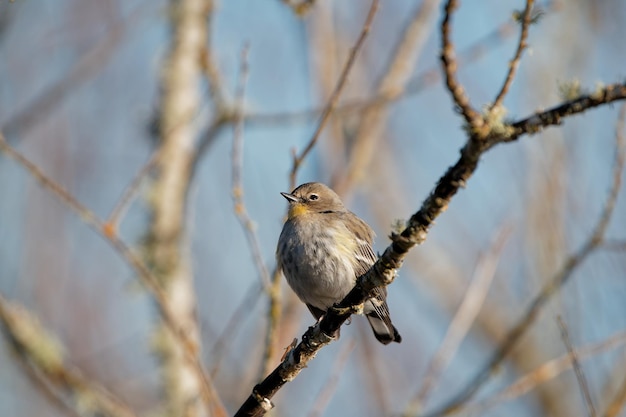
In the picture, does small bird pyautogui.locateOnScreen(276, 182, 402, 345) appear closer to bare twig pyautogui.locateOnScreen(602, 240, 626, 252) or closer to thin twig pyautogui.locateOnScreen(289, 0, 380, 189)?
thin twig pyautogui.locateOnScreen(289, 0, 380, 189)

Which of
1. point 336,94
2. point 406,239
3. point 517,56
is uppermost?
point 336,94

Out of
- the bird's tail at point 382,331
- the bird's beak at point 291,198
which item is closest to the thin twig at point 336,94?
the bird's beak at point 291,198

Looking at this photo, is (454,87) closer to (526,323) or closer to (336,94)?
(336,94)

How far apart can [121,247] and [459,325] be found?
7.69 ft

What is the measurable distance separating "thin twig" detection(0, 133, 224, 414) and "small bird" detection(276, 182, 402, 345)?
2.70 feet

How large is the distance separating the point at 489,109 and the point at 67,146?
994 cm

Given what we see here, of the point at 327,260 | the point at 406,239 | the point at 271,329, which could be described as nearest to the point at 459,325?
the point at 327,260

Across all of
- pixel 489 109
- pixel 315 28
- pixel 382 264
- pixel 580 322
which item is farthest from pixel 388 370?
pixel 489 109

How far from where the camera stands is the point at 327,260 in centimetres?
503

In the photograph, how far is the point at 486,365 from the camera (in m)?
5.19

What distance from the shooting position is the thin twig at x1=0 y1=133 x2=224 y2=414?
15.0 feet

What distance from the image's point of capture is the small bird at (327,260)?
500 cm

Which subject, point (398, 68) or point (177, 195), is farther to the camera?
point (398, 68)

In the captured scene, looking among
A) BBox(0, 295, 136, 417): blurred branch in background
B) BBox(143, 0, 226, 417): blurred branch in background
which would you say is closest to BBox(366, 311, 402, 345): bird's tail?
BBox(143, 0, 226, 417): blurred branch in background
